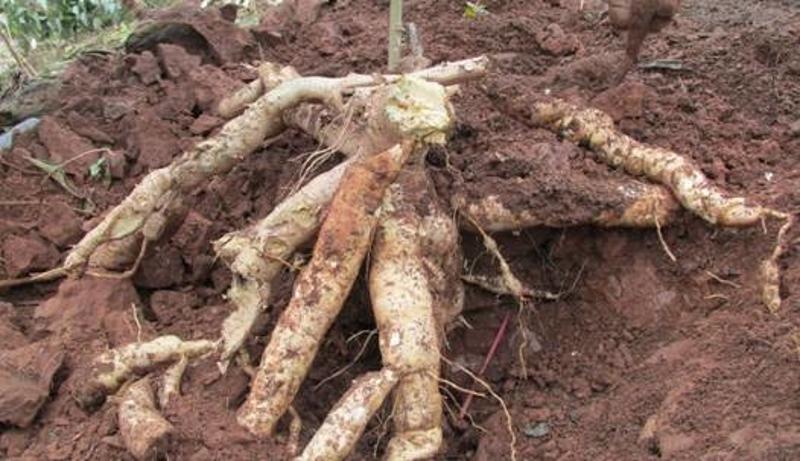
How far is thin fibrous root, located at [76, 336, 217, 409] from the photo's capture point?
2410 millimetres

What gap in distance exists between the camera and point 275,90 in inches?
111

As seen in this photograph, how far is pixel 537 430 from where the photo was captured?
8.11 feet

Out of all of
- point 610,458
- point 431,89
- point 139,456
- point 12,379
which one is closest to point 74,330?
point 12,379

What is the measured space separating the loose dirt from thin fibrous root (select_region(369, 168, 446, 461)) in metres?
0.17

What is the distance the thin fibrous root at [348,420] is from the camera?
2.12 metres

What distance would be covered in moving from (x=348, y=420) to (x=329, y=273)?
0.39 meters

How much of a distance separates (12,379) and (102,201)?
1017 millimetres

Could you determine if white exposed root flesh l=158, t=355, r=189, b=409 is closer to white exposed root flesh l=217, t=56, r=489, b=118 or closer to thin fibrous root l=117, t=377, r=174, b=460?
thin fibrous root l=117, t=377, r=174, b=460

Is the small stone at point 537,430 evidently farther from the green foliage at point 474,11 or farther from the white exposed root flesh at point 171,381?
the green foliage at point 474,11

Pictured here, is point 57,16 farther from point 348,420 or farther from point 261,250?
point 348,420

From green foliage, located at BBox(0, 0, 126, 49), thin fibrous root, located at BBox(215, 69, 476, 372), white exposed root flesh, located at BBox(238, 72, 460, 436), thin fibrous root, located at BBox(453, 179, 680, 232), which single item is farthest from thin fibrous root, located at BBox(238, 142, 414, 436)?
green foliage, located at BBox(0, 0, 126, 49)

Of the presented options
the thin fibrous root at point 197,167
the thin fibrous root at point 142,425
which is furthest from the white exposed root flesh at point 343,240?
the thin fibrous root at point 197,167

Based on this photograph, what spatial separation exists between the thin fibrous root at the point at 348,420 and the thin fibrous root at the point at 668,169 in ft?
3.15

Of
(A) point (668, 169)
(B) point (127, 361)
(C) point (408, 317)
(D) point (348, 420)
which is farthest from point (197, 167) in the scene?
(A) point (668, 169)
